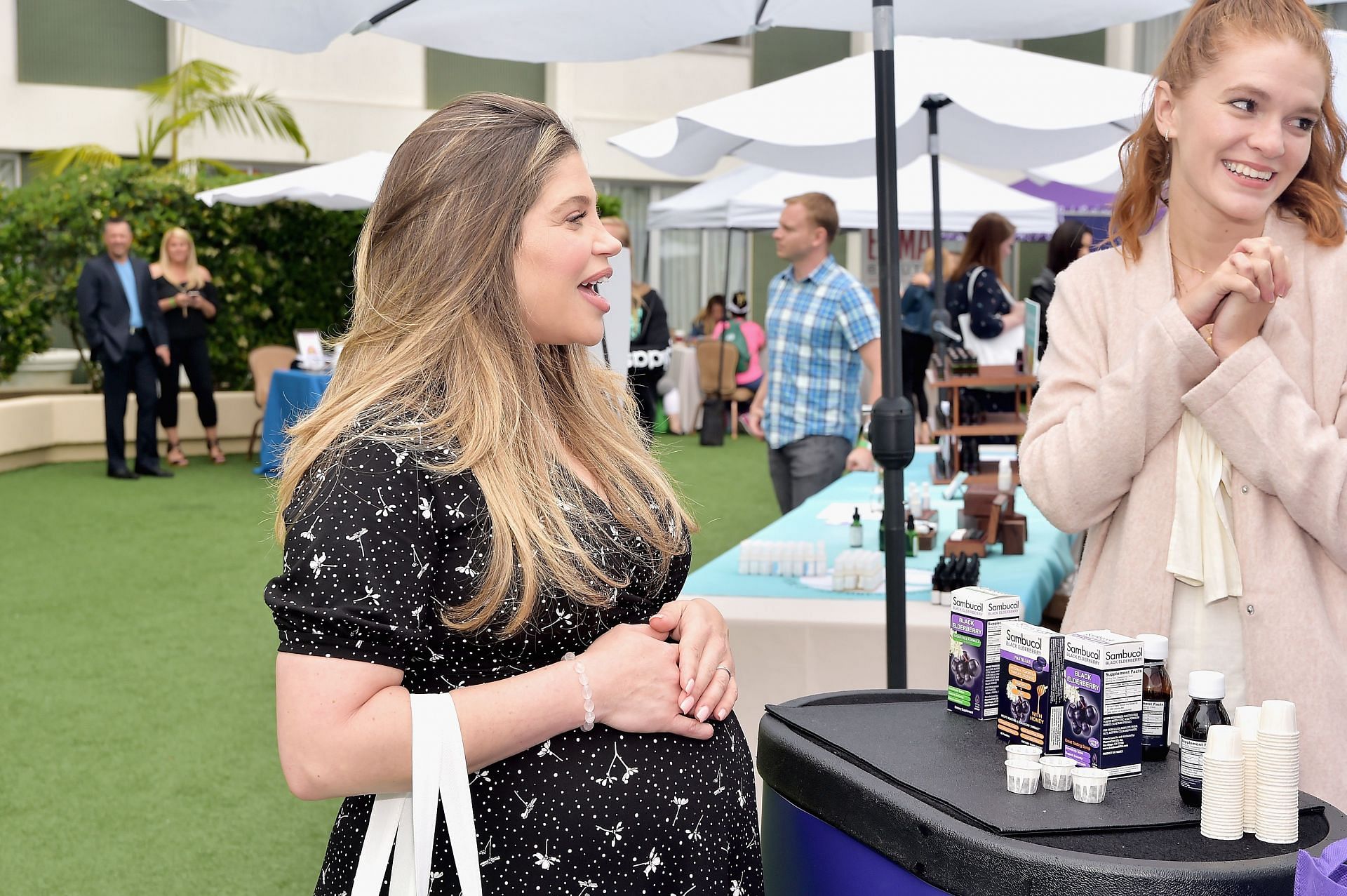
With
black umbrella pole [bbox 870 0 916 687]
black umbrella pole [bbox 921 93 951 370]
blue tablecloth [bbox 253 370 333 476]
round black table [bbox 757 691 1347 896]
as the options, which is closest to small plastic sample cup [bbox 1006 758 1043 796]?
round black table [bbox 757 691 1347 896]

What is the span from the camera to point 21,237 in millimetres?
11680

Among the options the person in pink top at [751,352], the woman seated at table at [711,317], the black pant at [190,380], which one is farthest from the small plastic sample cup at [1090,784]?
the woman seated at table at [711,317]

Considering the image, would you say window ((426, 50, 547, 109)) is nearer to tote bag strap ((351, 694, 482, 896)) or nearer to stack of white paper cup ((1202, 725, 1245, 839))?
tote bag strap ((351, 694, 482, 896))

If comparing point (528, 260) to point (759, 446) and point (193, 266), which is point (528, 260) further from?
point (759, 446)

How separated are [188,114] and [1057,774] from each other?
14131 mm

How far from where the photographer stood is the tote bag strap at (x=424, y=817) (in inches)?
52.3

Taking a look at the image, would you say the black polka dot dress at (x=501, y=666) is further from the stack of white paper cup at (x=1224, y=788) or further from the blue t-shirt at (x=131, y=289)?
the blue t-shirt at (x=131, y=289)

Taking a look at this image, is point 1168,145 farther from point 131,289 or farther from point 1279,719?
point 131,289

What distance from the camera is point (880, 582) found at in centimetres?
379

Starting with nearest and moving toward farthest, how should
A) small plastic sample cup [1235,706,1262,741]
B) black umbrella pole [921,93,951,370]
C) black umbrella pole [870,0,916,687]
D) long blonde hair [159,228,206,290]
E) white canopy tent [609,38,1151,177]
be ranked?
small plastic sample cup [1235,706,1262,741] → black umbrella pole [870,0,916,687] → white canopy tent [609,38,1151,177] → black umbrella pole [921,93,951,370] → long blonde hair [159,228,206,290]

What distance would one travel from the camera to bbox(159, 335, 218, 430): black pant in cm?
1098

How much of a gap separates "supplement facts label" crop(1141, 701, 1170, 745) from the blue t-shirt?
393 inches

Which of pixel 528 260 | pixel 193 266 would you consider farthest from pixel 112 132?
pixel 528 260

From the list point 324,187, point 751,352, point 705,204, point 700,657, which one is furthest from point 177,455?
point 700,657
